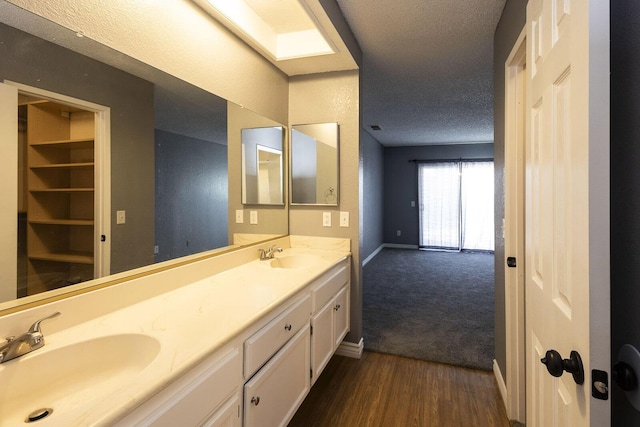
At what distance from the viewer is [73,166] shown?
1.08 metres

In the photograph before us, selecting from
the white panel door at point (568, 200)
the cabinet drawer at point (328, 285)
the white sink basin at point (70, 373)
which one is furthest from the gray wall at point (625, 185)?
the cabinet drawer at point (328, 285)

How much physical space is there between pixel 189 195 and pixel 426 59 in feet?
7.71

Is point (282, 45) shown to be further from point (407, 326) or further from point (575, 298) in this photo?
point (407, 326)

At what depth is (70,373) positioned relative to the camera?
2.84 ft

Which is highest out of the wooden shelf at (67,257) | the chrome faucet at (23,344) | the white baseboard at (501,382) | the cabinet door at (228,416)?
the wooden shelf at (67,257)

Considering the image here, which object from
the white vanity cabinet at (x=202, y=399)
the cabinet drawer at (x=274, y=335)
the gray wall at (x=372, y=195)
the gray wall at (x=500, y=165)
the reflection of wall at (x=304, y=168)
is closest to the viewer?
the white vanity cabinet at (x=202, y=399)

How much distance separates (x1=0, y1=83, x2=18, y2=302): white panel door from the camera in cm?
89

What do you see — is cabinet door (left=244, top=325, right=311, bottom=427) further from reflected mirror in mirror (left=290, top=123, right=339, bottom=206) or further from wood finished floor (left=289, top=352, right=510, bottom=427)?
reflected mirror in mirror (left=290, top=123, right=339, bottom=206)

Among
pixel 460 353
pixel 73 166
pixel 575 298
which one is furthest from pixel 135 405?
pixel 460 353

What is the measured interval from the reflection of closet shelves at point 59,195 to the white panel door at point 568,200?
4.73ft

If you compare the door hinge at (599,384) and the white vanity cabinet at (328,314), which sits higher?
the door hinge at (599,384)

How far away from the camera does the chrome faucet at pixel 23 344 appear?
2.59 ft

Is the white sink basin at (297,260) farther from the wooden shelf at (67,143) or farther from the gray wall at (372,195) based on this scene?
the gray wall at (372,195)

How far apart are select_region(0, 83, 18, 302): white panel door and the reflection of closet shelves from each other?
1.4 inches
